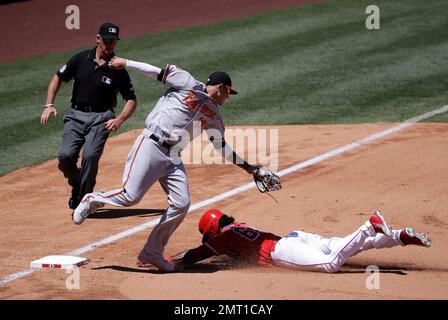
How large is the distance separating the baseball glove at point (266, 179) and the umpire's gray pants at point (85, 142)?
236 centimetres

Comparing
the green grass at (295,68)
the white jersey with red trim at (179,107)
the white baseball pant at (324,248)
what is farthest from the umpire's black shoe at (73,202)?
the white baseball pant at (324,248)

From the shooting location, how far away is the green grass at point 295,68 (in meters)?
14.2

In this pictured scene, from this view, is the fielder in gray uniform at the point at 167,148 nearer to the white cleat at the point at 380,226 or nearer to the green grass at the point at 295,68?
the white cleat at the point at 380,226

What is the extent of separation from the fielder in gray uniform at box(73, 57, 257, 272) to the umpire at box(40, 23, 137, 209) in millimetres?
1843

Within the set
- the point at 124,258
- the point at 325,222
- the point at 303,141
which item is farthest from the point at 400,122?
the point at 124,258

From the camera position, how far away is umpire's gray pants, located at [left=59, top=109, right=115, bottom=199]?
10.1 m

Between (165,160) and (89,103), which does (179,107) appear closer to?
(165,160)

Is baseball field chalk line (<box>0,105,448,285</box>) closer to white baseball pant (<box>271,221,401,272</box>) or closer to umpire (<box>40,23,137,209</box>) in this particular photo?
umpire (<box>40,23,137,209</box>)

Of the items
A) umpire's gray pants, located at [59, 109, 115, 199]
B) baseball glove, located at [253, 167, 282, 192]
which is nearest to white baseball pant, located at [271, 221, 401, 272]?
baseball glove, located at [253, 167, 282, 192]

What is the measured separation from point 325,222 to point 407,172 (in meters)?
2.07

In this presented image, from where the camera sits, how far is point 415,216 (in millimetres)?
9508

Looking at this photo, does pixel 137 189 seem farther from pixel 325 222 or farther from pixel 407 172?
pixel 407 172

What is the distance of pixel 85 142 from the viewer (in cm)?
1020

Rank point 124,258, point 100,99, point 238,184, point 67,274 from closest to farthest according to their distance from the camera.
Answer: point 67,274, point 124,258, point 100,99, point 238,184
